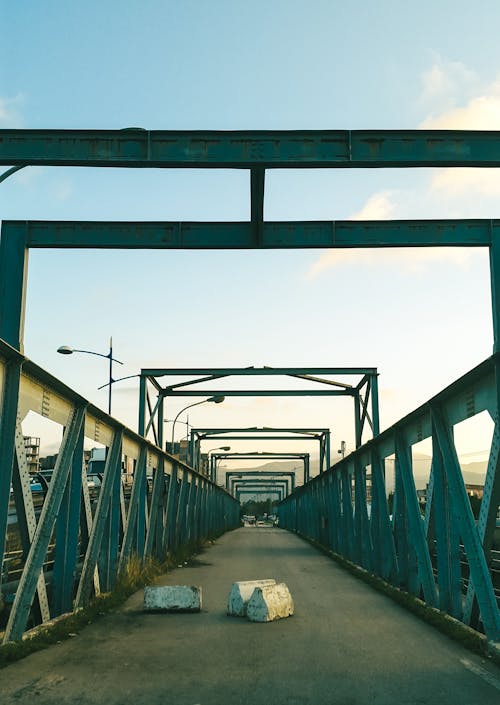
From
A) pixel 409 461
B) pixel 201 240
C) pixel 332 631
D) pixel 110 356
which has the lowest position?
pixel 332 631

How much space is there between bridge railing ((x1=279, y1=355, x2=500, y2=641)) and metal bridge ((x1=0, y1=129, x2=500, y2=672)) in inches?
0.8

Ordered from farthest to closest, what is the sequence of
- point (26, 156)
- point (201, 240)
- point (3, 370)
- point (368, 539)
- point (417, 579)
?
1. point (368, 539)
2. point (201, 240)
3. point (417, 579)
4. point (26, 156)
5. point (3, 370)

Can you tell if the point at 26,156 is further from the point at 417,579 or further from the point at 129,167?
the point at 417,579

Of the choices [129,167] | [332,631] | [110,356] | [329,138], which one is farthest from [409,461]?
[110,356]

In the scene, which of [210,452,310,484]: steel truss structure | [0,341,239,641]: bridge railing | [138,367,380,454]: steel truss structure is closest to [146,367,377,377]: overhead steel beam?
[138,367,380,454]: steel truss structure

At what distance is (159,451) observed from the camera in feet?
54.6

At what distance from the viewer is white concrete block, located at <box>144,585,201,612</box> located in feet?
32.5

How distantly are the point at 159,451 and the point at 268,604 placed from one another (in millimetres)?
7857

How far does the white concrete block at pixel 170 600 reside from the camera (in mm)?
9898

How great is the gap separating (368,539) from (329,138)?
29.1ft

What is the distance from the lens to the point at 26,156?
984cm

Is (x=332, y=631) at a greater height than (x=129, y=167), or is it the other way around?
(x=129, y=167)

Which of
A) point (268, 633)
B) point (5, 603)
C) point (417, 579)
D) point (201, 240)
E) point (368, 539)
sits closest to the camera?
point (268, 633)

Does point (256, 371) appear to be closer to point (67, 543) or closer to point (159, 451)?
point (159, 451)
